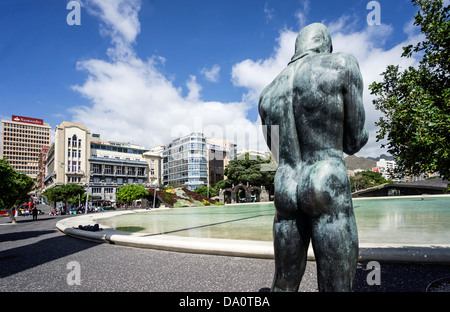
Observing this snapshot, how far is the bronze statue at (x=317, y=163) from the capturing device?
1867 mm

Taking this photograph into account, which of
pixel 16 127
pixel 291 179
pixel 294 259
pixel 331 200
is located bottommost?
pixel 294 259

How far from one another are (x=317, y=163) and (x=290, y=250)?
75cm

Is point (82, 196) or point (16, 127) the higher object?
point (16, 127)

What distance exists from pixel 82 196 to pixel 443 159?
61.1 metres

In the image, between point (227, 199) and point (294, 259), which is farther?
point (227, 199)

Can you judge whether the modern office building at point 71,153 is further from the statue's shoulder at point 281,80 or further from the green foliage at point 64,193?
the statue's shoulder at point 281,80

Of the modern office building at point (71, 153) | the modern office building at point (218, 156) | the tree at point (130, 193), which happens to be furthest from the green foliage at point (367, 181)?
the modern office building at point (71, 153)

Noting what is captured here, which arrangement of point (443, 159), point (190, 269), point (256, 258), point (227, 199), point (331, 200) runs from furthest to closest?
point (227, 199)
point (256, 258)
point (190, 269)
point (443, 159)
point (331, 200)

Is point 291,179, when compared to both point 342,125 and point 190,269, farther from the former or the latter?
point 190,269

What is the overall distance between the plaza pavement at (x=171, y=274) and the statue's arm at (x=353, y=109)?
2508 millimetres

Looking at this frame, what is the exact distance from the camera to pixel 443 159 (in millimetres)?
3506

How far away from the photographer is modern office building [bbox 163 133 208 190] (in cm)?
8319

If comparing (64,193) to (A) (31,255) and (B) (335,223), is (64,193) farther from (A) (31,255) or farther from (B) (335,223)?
(B) (335,223)

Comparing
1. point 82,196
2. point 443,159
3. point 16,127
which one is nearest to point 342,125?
point 443,159
